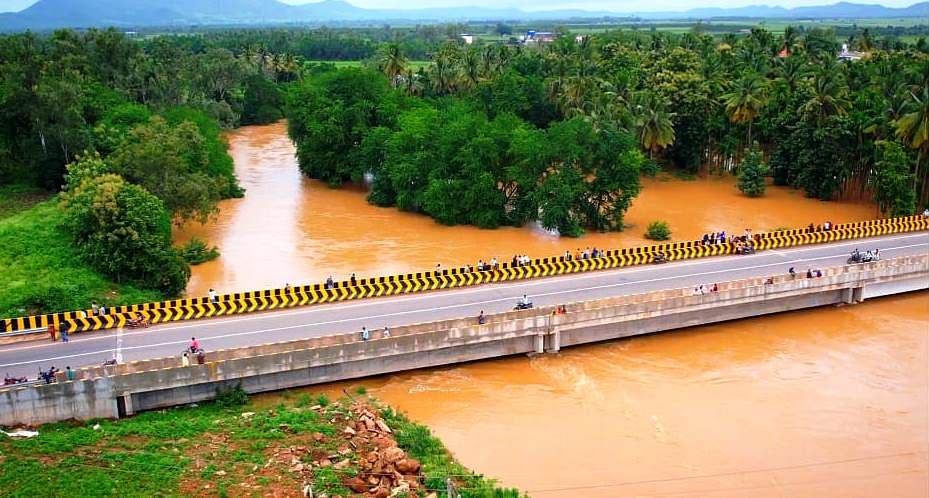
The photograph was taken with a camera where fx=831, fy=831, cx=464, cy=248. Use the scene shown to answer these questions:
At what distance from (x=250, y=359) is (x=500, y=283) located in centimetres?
1244

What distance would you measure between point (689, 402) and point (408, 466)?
1084 cm

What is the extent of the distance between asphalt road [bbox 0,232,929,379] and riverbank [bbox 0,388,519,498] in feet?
11.5

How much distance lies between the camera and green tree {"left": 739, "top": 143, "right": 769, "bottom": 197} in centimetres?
5656

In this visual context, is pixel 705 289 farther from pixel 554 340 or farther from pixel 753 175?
pixel 753 175

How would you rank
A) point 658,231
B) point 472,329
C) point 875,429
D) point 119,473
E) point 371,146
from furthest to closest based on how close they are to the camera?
1. point 371,146
2. point 658,231
3. point 472,329
4. point 875,429
5. point 119,473

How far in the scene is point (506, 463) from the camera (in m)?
23.5

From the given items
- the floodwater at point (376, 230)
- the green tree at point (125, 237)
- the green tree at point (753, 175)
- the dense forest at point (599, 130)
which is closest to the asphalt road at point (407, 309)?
the green tree at point (125, 237)

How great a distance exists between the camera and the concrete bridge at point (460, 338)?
24719 mm

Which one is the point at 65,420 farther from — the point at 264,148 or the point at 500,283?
the point at 264,148

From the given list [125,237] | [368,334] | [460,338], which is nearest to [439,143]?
[125,237]

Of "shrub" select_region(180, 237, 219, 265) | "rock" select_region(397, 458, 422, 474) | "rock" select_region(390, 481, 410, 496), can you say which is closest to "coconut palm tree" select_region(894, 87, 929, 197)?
"rock" select_region(397, 458, 422, 474)

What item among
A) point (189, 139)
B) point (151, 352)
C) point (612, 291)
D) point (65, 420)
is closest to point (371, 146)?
point (189, 139)

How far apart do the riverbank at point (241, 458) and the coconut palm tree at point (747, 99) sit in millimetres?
42835

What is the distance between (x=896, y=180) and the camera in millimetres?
46062
